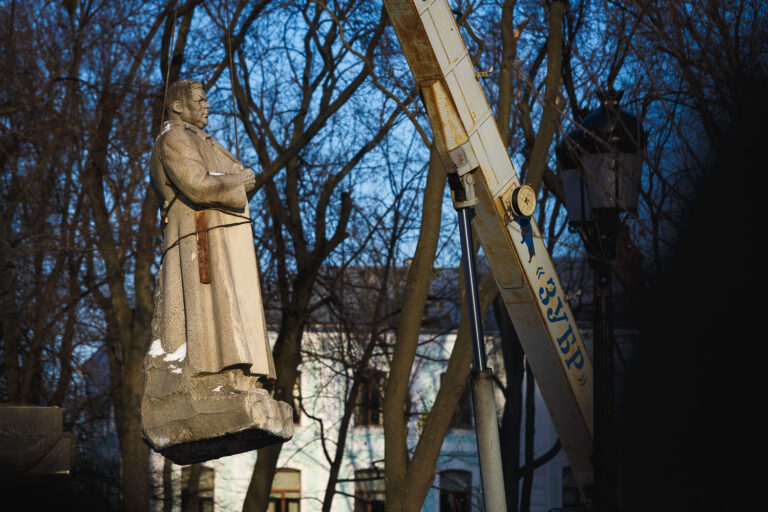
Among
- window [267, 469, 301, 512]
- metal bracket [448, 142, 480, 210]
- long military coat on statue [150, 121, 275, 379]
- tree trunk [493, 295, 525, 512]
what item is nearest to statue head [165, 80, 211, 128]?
long military coat on statue [150, 121, 275, 379]

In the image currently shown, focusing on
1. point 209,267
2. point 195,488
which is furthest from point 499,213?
point 195,488

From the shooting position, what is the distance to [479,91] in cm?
757

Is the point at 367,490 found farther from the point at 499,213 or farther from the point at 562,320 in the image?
the point at 499,213

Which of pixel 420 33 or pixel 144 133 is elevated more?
pixel 144 133

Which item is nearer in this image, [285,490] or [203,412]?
[203,412]

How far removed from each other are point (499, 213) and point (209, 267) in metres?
2.81

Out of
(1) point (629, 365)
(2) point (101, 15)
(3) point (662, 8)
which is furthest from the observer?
(2) point (101, 15)

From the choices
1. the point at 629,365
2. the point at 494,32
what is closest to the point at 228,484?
the point at 494,32

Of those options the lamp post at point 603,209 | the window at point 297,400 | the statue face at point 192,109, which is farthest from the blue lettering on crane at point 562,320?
the window at point 297,400

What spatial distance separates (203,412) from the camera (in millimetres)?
5309

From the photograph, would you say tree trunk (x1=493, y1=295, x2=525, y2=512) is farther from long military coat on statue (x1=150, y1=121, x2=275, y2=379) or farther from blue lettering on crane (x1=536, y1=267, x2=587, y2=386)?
long military coat on statue (x1=150, y1=121, x2=275, y2=379)

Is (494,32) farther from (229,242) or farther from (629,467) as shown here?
(229,242)

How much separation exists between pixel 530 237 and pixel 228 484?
2856cm

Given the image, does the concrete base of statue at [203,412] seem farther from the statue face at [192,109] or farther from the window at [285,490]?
the window at [285,490]
